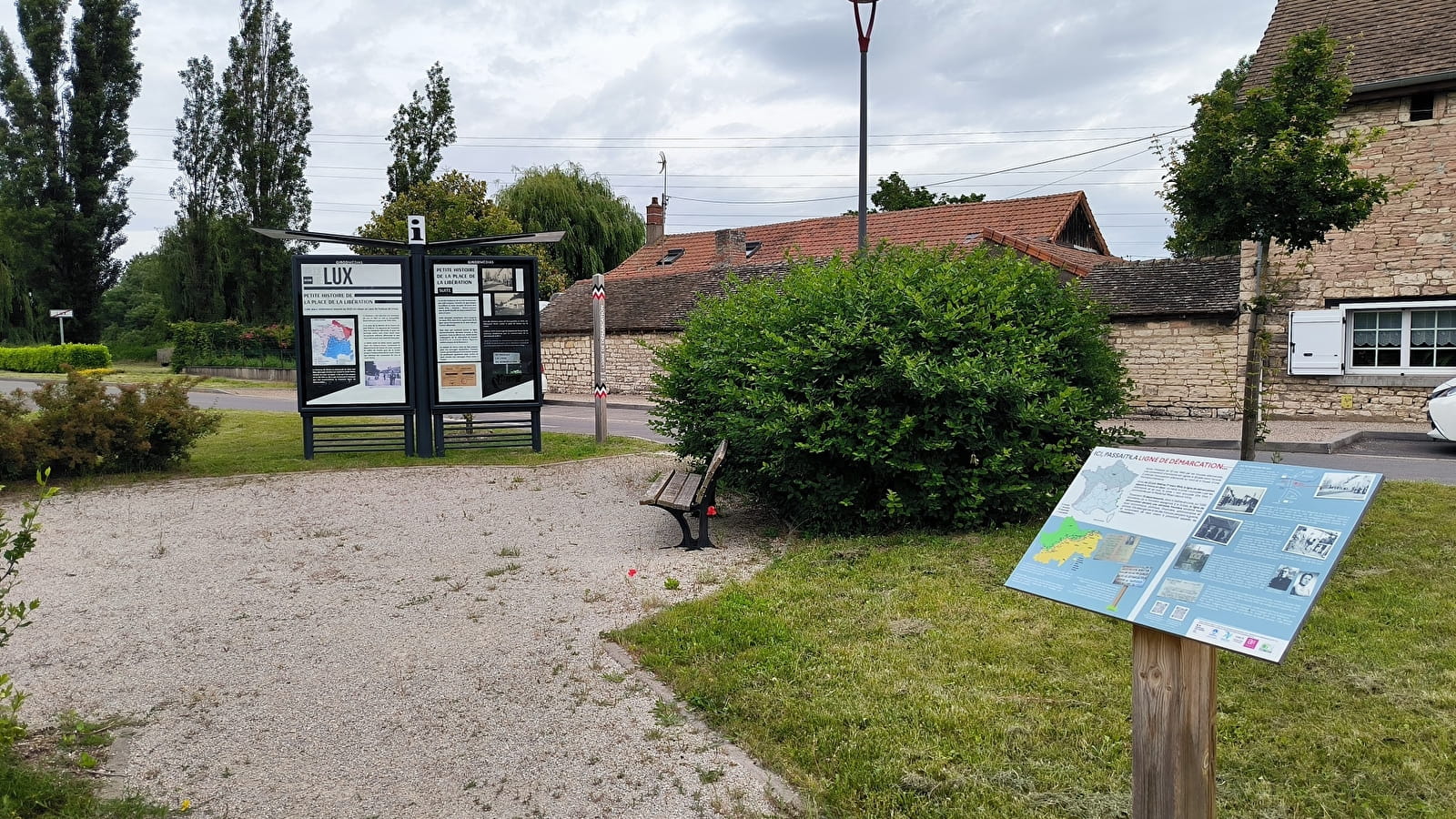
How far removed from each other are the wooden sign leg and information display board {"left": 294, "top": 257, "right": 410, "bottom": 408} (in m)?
12.4

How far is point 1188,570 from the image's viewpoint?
2.75m

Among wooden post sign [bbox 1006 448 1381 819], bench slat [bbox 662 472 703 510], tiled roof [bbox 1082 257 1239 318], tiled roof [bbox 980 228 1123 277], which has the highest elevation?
tiled roof [bbox 980 228 1123 277]

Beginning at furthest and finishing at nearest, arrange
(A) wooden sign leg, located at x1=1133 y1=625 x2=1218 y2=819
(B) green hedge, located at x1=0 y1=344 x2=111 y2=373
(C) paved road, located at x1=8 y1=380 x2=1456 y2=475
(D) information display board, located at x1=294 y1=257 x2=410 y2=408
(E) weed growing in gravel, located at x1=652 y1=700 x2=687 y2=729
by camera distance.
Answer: (B) green hedge, located at x1=0 y1=344 x2=111 y2=373 < (D) information display board, located at x1=294 y1=257 x2=410 y2=408 < (C) paved road, located at x1=8 y1=380 x2=1456 y2=475 < (E) weed growing in gravel, located at x1=652 y1=700 x2=687 y2=729 < (A) wooden sign leg, located at x1=1133 y1=625 x2=1218 y2=819

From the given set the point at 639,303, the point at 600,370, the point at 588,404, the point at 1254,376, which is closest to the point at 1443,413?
the point at 1254,376

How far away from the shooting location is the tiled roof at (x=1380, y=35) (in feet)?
56.1

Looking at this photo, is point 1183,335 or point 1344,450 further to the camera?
point 1183,335

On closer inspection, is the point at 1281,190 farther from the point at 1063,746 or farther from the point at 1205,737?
the point at 1205,737

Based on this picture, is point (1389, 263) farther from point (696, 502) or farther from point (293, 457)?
point (293, 457)

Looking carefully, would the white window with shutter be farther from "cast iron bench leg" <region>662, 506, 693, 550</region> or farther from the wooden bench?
"cast iron bench leg" <region>662, 506, 693, 550</region>

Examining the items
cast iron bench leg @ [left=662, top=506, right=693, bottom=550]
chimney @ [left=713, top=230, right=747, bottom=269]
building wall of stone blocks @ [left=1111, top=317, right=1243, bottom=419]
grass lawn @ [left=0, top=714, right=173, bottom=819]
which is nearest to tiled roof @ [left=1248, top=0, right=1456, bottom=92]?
building wall of stone blocks @ [left=1111, top=317, right=1243, bottom=419]

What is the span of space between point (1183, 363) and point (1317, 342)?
2339 millimetres

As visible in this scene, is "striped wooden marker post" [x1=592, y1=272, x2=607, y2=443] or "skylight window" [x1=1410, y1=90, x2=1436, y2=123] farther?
"skylight window" [x1=1410, y1=90, x2=1436, y2=123]

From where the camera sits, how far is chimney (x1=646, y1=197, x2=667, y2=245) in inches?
1687

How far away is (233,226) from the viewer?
46562 mm
